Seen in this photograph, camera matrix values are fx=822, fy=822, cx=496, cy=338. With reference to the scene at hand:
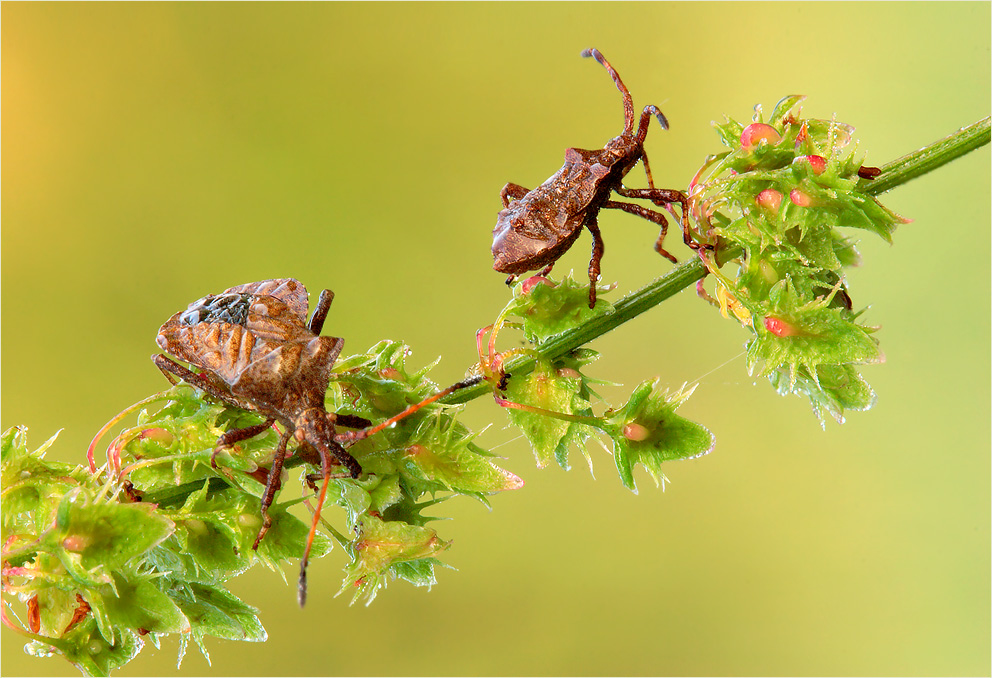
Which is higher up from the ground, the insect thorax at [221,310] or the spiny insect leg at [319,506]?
the insect thorax at [221,310]

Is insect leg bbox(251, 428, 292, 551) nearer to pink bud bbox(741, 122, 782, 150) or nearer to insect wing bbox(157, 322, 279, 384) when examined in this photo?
insect wing bbox(157, 322, 279, 384)

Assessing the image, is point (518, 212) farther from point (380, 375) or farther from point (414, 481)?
point (414, 481)

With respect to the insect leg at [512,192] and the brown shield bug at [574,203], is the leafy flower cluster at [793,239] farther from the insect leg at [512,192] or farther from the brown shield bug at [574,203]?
the insect leg at [512,192]

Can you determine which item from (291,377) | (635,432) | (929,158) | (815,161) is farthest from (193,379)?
(929,158)

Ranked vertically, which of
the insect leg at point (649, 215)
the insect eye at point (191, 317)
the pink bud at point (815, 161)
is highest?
the insect leg at point (649, 215)

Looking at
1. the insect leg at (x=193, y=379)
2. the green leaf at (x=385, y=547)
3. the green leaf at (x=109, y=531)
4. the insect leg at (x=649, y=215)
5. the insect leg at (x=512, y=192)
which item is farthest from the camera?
the insect leg at (x=512, y=192)

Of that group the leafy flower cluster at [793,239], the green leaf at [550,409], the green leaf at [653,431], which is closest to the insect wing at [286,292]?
the green leaf at [550,409]

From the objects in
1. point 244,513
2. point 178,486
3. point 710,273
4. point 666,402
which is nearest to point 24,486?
point 178,486
